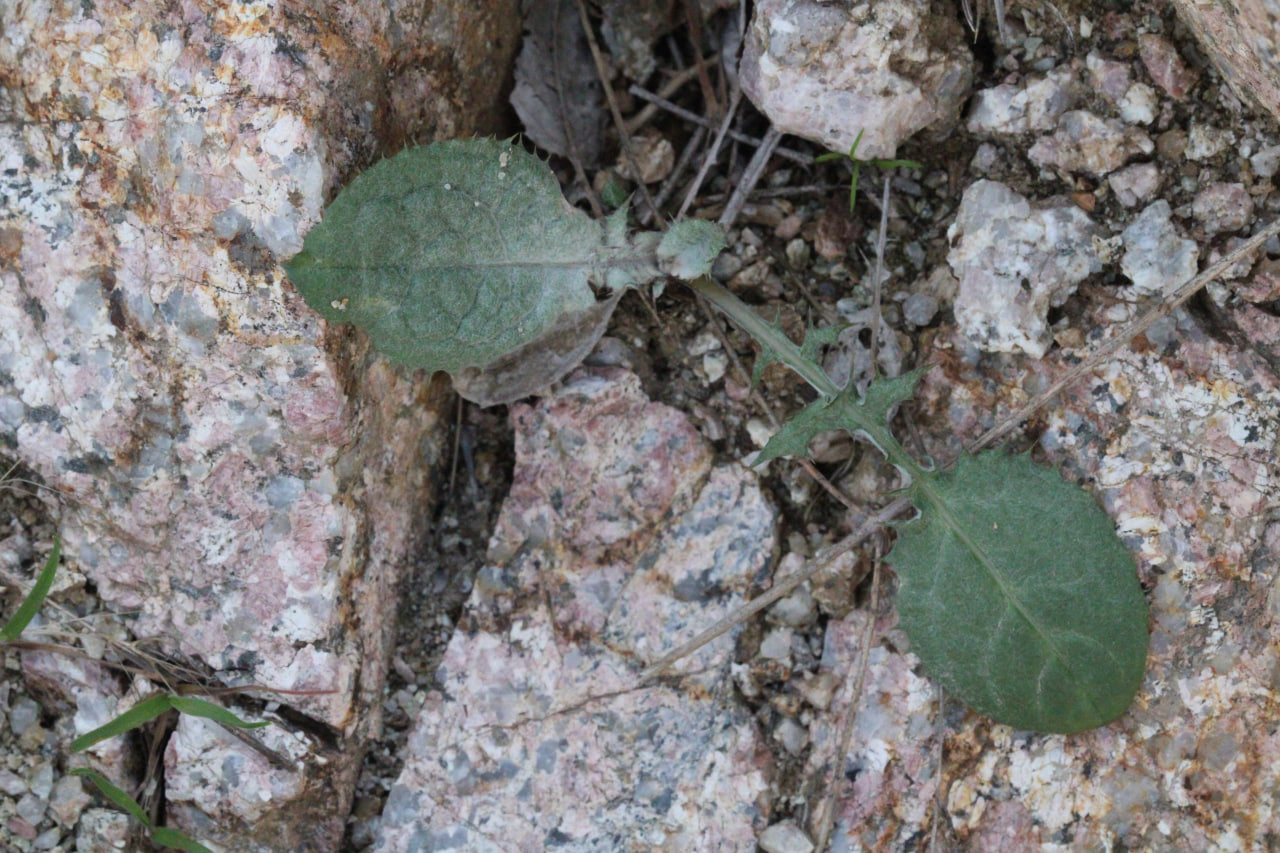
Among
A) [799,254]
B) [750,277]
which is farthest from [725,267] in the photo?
[799,254]

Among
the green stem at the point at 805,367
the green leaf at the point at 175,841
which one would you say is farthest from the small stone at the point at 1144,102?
the green leaf at the point at 175,841

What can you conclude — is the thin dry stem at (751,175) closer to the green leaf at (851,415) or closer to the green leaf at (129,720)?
the green leaf at (851,415)

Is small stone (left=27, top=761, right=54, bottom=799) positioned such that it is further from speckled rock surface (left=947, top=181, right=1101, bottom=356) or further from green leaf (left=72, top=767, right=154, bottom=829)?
speckled rock surface (left=947, top=181, right=1101, bottom=356)

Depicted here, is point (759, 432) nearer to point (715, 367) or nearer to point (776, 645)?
point (715, 367)

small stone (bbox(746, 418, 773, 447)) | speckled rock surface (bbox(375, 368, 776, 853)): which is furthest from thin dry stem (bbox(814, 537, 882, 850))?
small stone (bbox(746, 418, 773, 447))

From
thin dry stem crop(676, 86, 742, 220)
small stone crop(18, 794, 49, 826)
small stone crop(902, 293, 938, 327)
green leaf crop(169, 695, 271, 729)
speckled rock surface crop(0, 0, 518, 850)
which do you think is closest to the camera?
speckled rock surface crop(0, 0, 518, 850)

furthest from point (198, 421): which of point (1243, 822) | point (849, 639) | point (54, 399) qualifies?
point (1243, 822)
